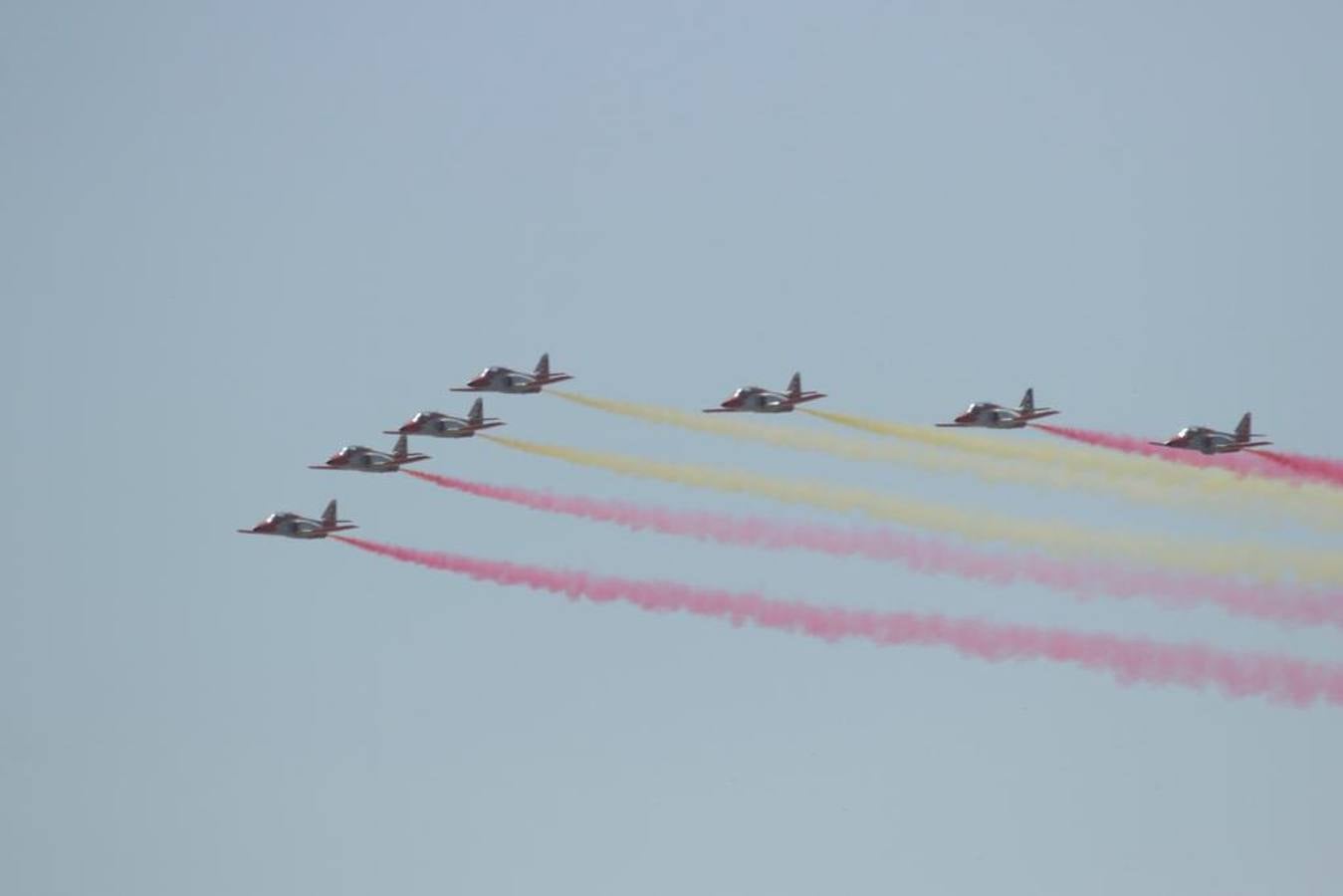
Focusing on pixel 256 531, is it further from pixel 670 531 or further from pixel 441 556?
pixel 670 531

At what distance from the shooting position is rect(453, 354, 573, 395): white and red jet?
13738cm

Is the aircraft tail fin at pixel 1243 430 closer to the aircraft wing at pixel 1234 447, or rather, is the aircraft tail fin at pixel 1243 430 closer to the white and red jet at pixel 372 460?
the aircraft wing at pixel 1234 447

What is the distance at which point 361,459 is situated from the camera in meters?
140

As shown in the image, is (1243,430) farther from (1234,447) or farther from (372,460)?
(372,460)

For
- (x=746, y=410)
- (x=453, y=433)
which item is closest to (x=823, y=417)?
(x=746, y=410)

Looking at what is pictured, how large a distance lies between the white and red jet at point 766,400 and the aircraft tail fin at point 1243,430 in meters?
15.2

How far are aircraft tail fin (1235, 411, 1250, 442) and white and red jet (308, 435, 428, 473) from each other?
3059 centimetres

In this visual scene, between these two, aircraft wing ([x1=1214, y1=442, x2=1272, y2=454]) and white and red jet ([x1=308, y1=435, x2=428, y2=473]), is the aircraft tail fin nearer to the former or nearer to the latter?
aircraft wing ([x1=1214, y1=442, x2=1272, y2=454])

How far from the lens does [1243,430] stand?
129000mm

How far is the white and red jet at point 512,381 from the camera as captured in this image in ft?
451

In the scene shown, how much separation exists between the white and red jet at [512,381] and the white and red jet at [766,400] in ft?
21.0

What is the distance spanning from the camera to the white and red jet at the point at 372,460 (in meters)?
140

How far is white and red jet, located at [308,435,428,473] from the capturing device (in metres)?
140

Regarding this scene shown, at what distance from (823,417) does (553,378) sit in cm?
1020
